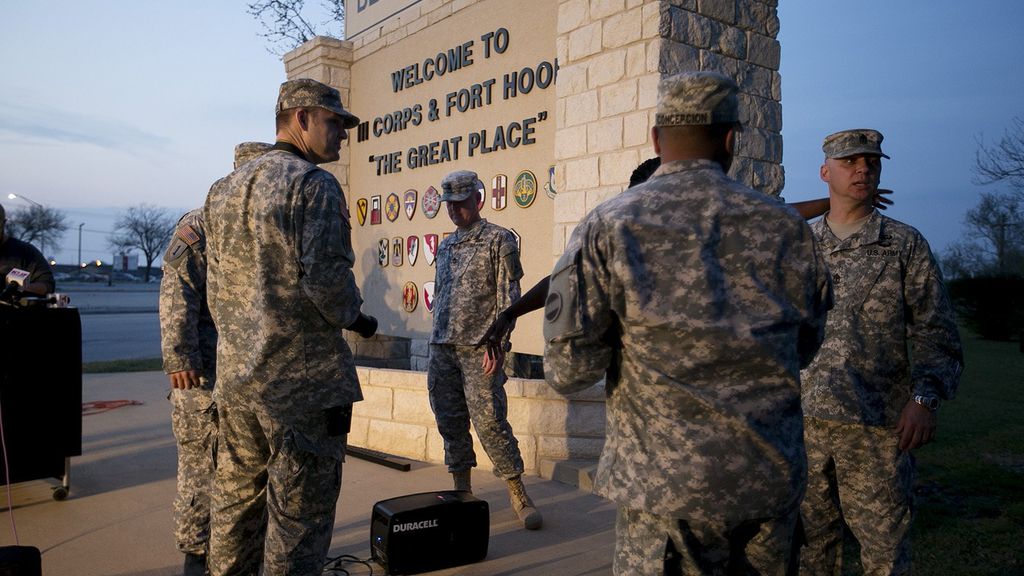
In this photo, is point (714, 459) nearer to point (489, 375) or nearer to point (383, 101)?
point (489, 375)

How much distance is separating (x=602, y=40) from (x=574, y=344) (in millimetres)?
4343

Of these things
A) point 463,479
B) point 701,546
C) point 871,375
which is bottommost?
point 463,479

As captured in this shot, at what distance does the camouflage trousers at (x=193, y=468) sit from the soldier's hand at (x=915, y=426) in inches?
114

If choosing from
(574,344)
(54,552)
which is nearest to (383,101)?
(54,552)

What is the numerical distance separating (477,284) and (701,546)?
3130 millimetres

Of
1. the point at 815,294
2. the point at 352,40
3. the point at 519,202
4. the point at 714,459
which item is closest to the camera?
the point at 714,459

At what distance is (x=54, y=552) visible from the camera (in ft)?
12.9

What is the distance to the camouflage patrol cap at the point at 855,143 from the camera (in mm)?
2873

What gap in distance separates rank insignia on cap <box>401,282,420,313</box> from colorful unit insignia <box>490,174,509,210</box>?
169 cm

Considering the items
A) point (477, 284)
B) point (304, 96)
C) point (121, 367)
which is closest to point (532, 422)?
point (477, 284)

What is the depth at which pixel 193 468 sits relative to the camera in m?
3.56

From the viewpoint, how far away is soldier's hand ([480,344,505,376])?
416cm

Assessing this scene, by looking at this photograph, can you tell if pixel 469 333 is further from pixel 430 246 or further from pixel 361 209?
pixel 361 209

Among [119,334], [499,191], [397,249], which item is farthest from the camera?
[119,334]
